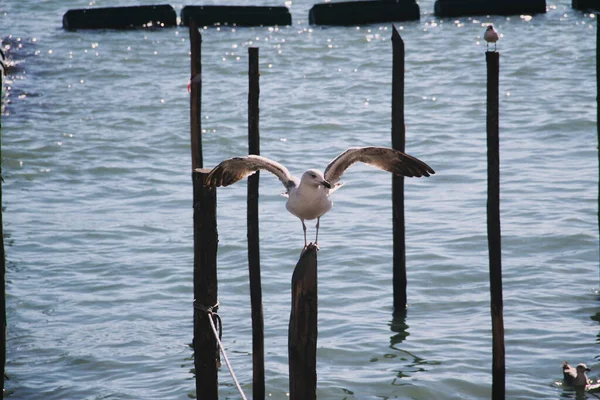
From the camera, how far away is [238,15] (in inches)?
1157

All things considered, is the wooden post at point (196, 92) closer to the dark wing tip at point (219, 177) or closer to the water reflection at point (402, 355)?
the dark wing tip at point (219, 177)

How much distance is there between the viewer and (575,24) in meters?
27.8

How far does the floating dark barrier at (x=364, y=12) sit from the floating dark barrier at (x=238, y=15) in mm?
862

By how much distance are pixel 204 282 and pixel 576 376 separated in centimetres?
372

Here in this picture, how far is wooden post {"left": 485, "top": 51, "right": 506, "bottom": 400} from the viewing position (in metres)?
8.82

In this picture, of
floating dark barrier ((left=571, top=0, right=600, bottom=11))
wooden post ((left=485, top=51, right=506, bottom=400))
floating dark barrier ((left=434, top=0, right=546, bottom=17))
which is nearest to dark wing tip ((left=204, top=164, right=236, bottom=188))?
wooden post ((left=485, top=51, right=506, bottom=400))

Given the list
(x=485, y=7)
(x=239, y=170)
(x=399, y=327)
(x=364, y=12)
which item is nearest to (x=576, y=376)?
(x=399, y=327)

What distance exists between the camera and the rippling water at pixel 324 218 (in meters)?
11.1

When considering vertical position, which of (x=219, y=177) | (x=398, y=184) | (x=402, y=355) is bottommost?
(x=402, y=355)

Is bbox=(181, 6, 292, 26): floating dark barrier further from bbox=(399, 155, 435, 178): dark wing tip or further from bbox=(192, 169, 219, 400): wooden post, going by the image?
bbox=(399, 155, 435, 178): dark wing tip

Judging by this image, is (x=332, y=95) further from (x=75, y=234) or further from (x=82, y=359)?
(x=82, y=359)

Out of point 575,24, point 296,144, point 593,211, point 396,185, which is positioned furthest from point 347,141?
point 575,24

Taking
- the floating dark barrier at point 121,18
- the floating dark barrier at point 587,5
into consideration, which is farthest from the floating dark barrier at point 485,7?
the floating dark barrier at point 121,18

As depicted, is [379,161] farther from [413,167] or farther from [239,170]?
[239,170]
